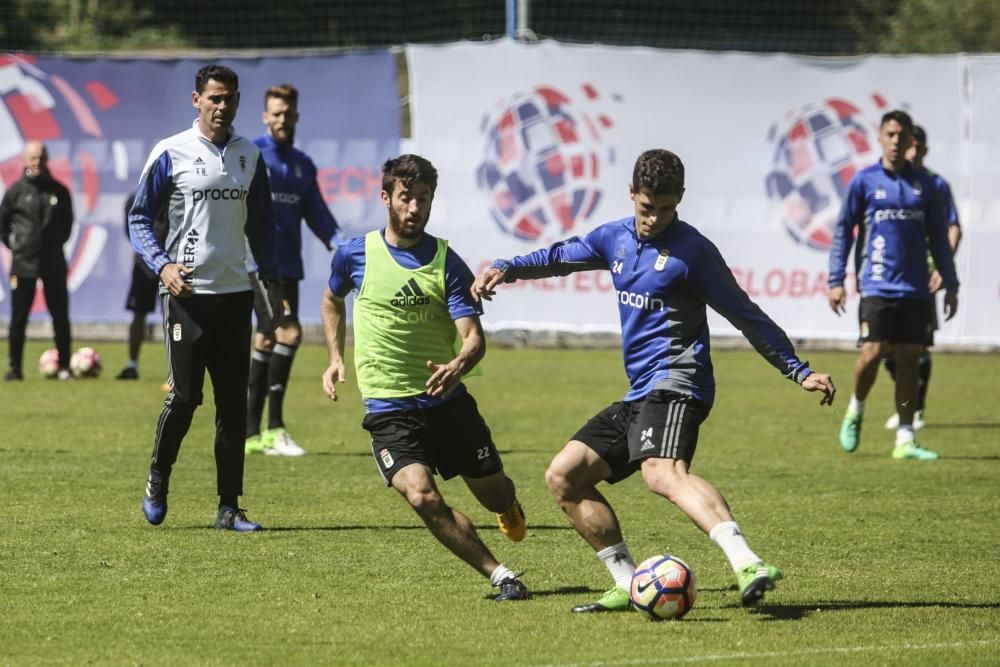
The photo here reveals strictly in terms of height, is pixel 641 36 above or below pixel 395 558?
above

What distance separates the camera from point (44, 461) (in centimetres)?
1105

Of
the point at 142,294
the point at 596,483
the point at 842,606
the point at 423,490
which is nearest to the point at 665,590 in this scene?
the point at 596,483

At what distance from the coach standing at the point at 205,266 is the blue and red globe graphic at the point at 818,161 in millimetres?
13446

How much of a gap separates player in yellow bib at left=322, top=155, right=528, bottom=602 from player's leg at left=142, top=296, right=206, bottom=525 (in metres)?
1.43

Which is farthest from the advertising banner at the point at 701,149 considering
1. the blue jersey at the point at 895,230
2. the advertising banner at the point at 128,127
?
the blue jersey at the point at 895,230

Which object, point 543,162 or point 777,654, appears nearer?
point 777,654

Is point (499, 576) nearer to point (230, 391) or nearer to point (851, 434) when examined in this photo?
point (230, 391)

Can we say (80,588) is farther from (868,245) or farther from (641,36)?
(641,36)

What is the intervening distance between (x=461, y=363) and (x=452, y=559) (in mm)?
1434

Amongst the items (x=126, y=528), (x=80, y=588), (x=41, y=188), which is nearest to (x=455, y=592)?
(x=80, y=588)

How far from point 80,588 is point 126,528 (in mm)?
1568

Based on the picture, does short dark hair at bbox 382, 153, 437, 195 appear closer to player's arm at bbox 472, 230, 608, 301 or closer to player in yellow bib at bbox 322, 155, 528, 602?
player in yellow bib at bbox 322, 155, 528, 602

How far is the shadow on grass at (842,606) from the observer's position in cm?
650

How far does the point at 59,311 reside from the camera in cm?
1750
